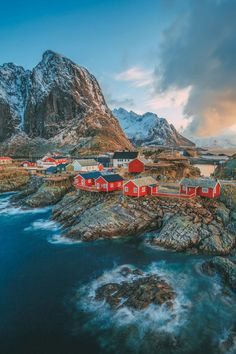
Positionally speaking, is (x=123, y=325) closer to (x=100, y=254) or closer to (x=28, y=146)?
(x=100, y=254)

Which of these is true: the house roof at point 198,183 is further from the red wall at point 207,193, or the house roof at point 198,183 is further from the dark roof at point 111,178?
the dark roof at point 111,178

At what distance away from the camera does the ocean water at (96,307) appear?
17.1m

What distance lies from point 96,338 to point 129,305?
3.70m

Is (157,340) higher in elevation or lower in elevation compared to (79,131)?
lower

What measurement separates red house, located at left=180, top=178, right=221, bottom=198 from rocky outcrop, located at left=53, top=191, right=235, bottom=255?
4.80 feet

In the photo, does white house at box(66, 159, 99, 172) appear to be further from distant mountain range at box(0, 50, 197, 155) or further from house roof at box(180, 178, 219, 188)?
distant mountain range at box(0, 50, 197, 155)

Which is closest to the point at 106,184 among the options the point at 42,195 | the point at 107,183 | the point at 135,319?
the point at 107,183

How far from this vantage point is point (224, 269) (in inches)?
952

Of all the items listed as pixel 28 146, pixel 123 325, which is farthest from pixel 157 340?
pixel 28 146

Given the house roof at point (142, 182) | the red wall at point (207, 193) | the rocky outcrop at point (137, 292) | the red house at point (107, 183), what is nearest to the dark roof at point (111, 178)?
the red house at point (107, 183)

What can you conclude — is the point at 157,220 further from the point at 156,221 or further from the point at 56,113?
the point at 56,113

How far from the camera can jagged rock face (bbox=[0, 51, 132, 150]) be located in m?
160

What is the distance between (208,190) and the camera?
134 feet

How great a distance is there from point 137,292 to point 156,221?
55.0 feet
